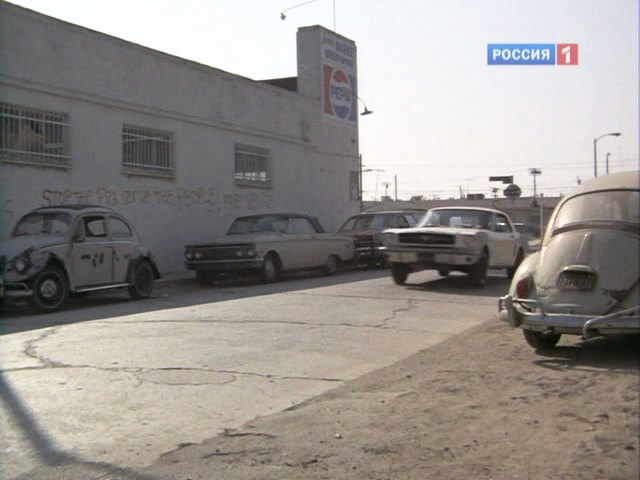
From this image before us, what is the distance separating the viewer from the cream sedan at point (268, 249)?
1566 cm

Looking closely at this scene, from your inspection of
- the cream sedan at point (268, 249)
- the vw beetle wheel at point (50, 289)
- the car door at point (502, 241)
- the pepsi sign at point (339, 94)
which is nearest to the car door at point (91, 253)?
the vw beetle wheel at point (50, 289)

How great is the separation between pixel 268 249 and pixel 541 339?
9918 mm

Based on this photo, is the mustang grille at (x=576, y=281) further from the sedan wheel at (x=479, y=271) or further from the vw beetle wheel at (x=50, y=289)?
the vw beetle wheel at (x=50, y=289)

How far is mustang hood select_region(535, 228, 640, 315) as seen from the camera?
5605mm

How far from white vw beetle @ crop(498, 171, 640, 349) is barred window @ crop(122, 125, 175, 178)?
12.6 m

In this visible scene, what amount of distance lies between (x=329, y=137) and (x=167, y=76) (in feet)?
31.5

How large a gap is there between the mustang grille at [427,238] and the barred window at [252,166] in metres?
8.90

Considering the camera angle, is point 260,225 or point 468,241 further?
point 260,225

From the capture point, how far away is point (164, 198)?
18453 millimetres

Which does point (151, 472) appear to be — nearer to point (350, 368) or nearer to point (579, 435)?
point (579, 435)

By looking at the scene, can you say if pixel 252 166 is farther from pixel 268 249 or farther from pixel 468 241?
pixel 468 241

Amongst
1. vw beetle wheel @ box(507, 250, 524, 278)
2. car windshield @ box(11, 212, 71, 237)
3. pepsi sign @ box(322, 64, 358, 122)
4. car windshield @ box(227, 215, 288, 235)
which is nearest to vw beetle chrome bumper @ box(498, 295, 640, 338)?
car windshield @ box(11, 212, 71, 237)

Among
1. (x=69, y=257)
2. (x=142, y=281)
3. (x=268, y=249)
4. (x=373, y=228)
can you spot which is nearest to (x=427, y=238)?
(x=268, y=249)

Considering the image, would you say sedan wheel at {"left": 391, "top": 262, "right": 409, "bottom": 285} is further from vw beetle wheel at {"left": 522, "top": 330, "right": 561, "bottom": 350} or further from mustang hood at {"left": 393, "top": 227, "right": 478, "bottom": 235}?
vw beetle wheel at {"left": 522, "top": 330, "right": 561, "bottom": 350}
